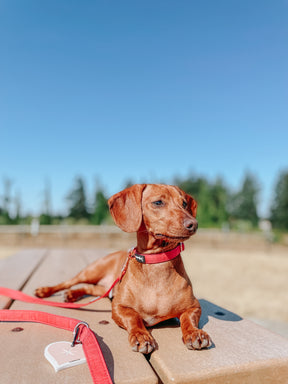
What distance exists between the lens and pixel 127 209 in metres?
1.74

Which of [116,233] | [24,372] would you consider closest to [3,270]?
[24,372]

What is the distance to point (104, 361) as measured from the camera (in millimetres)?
1143

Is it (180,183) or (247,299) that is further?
(180,183)

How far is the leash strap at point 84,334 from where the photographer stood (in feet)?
3.54

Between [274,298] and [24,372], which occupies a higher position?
[24,372]

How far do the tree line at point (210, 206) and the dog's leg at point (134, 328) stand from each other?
23.9m

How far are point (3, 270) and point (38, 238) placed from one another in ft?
41.5

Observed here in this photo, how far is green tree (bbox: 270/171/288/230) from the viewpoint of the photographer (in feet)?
139

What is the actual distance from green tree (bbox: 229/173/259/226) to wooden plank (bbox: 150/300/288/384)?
164ft

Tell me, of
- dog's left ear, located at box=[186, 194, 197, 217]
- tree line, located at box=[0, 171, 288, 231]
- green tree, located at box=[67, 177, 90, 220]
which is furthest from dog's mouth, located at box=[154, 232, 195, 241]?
green tree, located at box=[67, 177, 90, 220]

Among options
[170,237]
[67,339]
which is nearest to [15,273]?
[67,339]

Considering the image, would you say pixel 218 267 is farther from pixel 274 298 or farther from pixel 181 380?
pixel 181 380

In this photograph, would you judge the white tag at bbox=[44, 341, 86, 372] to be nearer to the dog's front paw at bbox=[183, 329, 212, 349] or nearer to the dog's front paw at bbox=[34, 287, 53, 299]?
the dog's front paw at bbox=[183, 329, 212, 349]

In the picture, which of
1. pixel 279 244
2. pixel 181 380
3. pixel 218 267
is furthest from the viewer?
pixel 279 244
